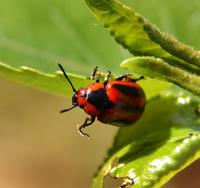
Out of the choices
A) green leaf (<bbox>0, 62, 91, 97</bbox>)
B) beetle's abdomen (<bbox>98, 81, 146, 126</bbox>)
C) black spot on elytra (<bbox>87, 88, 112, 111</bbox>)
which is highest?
black spot on elytra (<bbox>87, 88, 112, 111</bbox>)

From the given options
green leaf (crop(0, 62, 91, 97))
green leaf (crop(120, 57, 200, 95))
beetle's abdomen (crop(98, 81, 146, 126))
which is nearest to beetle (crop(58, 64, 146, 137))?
beetle's abdomen (crop(98, 81, 146, 126))

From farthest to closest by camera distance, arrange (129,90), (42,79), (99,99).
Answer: (99,99) → (129,90) → (42,79)

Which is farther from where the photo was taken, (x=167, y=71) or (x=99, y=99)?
(x=99, y=99)

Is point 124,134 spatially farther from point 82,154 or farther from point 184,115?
point 82,154

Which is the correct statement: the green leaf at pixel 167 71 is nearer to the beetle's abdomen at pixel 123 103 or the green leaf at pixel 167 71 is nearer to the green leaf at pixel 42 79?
the green leaf at pixel 42 79

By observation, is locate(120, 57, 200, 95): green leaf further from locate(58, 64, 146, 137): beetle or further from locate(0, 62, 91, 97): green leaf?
locate(58, 64, 146, 137): beetle

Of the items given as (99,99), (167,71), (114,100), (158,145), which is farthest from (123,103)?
(167,71)

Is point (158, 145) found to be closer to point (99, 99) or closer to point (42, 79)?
point (42, 79)

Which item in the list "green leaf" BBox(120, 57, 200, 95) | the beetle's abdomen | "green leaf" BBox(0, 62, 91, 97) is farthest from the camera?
the beetle's abdomen
